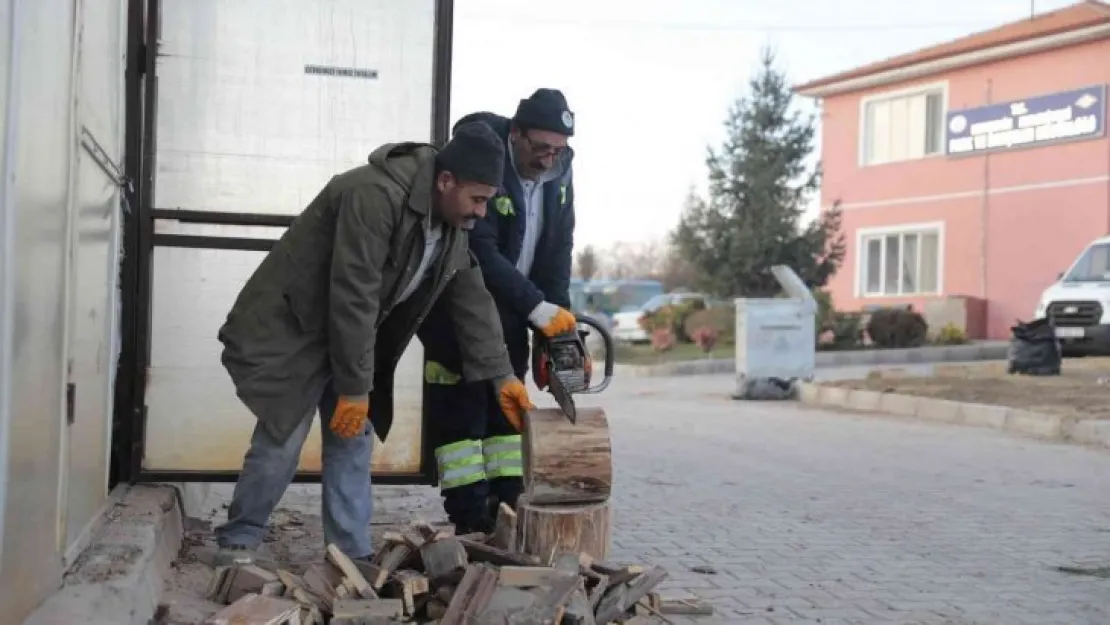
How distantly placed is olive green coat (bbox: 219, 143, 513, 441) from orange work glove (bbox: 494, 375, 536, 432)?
44cm

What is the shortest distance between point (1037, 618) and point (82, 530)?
3436 millimetres

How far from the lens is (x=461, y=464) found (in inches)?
199

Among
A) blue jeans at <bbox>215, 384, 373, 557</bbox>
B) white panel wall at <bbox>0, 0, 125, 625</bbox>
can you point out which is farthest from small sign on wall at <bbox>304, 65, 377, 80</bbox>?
blue jeans at <bbox>215, 384, 373, 557</bbox>

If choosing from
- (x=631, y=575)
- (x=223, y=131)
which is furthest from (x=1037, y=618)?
(x=223, y=131)

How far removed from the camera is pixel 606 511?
4605 millimetres

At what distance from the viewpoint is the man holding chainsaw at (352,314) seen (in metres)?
4.21

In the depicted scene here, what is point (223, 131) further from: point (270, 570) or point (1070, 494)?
point (1070, 494)

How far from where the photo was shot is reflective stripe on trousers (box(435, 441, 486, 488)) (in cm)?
506

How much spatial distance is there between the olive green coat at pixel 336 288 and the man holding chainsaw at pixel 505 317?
49 centimetres

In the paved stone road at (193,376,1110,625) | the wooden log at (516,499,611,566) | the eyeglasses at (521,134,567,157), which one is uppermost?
the eyeglasses at (521,134,567,157)

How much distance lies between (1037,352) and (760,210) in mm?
11488

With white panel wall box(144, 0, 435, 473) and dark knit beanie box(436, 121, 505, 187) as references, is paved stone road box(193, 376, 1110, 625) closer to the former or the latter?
white panel wall box(144, 0, 435, 473)

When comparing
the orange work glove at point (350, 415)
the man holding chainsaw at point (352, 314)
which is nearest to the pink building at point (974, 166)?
the man holding chainsaw at point (352, 314)

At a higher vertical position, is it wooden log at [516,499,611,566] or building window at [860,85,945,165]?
building window at [860,85,945,165]
